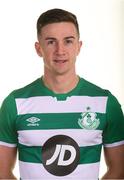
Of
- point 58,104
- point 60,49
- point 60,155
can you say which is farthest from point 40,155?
point 60,49

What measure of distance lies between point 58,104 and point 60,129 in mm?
94

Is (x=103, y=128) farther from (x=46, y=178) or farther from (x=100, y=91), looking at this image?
(x=46, y=178)

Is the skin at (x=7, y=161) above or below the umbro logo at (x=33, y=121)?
below

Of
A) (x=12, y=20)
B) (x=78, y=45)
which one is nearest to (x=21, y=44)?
(x=12, y=20)

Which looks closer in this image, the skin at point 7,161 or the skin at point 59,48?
the skin at point 59,48

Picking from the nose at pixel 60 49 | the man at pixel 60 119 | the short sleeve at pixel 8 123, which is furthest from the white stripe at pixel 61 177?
the nose at pixel 60 49

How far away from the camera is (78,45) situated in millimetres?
1305

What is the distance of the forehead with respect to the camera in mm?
1250

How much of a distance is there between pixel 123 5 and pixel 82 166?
90cm

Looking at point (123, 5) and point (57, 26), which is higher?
point (123, 5)

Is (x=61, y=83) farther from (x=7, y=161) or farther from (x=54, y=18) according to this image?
(x=7, y=161)

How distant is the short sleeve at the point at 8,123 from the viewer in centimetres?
129

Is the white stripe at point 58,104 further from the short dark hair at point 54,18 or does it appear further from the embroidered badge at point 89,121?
the short dark hair at point 54,18

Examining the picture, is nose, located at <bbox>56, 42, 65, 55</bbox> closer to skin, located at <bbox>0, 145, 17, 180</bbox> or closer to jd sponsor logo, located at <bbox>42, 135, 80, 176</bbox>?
jd sponsor logo, located at <bbox>42, 135, 80, 176</bbox>
